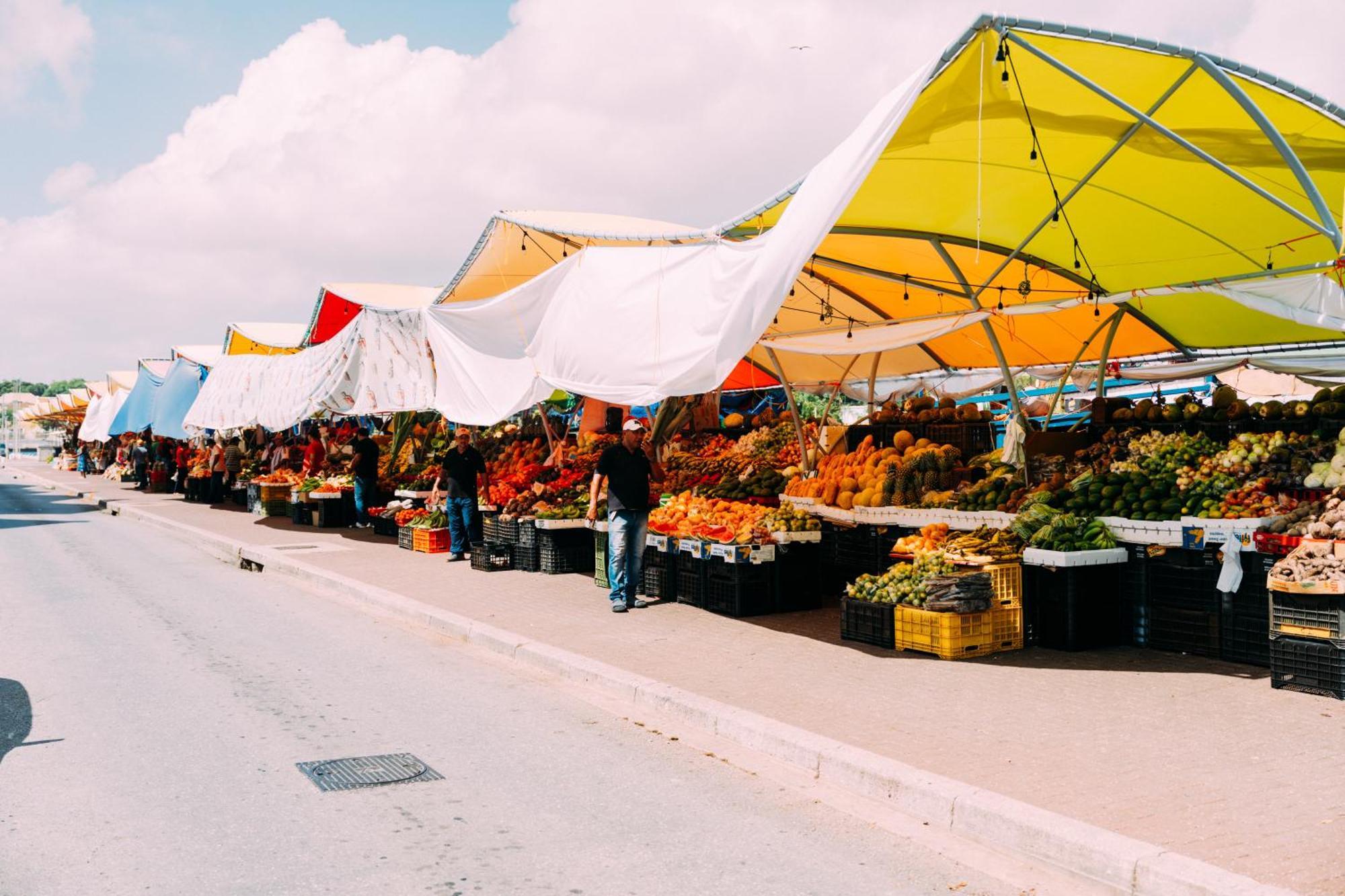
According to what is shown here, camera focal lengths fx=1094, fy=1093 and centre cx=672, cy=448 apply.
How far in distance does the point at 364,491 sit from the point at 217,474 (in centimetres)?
1321

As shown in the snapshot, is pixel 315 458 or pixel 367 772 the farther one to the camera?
pixel 315 458

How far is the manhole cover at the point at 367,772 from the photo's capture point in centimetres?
618

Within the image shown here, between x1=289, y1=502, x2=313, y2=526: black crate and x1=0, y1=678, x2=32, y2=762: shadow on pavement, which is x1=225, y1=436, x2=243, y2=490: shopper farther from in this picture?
x1=0, y1=678, x2=32, y2=762: shadow on pavement

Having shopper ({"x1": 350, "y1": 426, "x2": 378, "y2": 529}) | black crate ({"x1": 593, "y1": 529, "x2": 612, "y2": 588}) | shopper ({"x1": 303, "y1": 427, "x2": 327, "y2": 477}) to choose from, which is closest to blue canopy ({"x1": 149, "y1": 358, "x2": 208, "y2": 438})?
shopper ({"x1": 303, "y1": 427, "x2": 327, "y2": 477})

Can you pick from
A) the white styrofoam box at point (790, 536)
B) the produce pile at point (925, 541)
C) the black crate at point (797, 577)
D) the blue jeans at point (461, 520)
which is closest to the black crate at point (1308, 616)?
the produce pile at point (925, 541)

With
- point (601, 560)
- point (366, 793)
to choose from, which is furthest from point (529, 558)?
point (366, 793)

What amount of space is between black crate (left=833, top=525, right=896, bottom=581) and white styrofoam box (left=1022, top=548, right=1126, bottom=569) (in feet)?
8.11

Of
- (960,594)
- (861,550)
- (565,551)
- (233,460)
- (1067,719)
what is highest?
(233,460)

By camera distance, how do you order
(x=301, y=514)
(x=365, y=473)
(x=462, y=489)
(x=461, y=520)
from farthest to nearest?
(x=301, y=514), (x=365, y=473), (x=461, y=520), (x=462, y=489)

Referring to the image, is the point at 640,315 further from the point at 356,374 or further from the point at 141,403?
the point at 141,403

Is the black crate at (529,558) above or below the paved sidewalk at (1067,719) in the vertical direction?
above

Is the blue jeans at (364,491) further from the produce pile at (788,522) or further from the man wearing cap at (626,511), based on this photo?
the produce pile at (788,522)

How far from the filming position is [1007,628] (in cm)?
952

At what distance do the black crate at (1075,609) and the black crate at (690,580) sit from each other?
3621 millimetres
